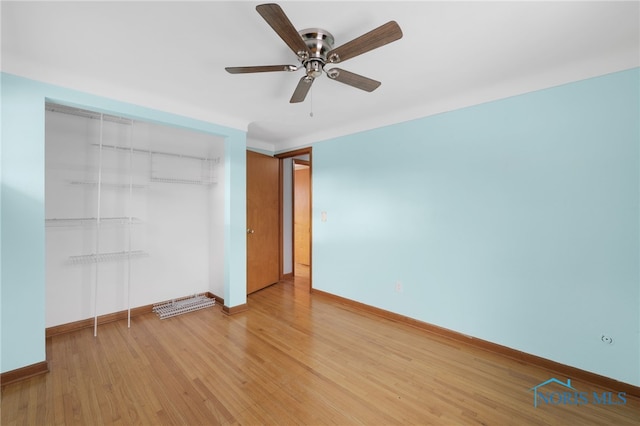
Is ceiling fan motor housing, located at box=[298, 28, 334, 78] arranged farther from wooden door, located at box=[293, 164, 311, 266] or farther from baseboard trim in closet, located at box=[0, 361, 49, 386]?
wooden door, located at box=[293, 164, 311, 266]

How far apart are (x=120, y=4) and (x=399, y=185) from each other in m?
2.69

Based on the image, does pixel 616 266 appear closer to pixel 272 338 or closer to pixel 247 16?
pixel 272 338

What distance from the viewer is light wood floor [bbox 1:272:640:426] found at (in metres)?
1.64

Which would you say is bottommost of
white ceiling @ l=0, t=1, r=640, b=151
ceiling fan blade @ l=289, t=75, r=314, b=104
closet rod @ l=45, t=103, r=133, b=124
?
ceiling fan blade @ l=289, t=75, r=314, b=104

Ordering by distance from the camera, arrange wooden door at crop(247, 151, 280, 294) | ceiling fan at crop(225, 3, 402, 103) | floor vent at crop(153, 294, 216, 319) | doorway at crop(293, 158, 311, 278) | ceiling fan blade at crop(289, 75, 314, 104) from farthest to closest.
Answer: doorway at crop(293, 158, 311, 278) → wooden door at crop(247, 151, 280, 294) → floor vent at crop(153, 294, 216, 319) → ceiling fan blade at crop(289, 75, 314, 104) → ceiling fan at crop(225, 3, 402, 103)

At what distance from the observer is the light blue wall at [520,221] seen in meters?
1.88

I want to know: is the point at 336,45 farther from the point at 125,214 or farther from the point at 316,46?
the point at 125,214

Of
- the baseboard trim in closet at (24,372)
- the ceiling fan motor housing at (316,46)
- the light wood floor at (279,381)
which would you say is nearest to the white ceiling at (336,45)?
the ceiling fan motor housing at (316,46)

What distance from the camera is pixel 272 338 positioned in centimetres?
260

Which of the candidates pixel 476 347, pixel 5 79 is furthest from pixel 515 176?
pixel 5 79
